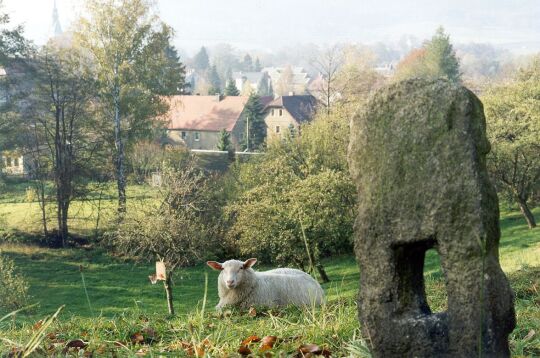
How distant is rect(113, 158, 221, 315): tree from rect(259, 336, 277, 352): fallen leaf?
15413 millimetres

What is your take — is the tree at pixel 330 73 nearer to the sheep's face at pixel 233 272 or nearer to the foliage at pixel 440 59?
the foliage at pixel 440 59

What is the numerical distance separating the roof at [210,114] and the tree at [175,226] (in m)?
31.7

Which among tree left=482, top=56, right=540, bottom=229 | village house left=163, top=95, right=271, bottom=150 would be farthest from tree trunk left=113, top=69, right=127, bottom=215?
village house left=163, top=95, right=271, bottom=150

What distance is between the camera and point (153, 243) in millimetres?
24281

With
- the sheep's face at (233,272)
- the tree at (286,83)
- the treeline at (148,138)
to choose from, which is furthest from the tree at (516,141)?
the tree at (286,83)

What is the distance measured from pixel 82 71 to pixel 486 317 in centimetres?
3452

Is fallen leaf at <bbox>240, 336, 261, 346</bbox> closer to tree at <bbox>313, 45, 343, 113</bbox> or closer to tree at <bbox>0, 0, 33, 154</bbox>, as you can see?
tree at <bbox>0, 0, 33, 154</bbox>

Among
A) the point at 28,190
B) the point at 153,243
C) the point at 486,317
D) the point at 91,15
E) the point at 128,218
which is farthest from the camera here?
the point at 28,190

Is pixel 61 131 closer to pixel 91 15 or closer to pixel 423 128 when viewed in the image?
pixel 91 15

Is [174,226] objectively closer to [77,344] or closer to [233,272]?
[233,272]

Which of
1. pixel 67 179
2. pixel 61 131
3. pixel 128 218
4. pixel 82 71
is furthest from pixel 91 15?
pixel 128 218

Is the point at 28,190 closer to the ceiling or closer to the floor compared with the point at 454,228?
closer to the floor

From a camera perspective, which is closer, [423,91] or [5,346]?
[423,91]

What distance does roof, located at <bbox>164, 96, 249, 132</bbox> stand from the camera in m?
66.4
